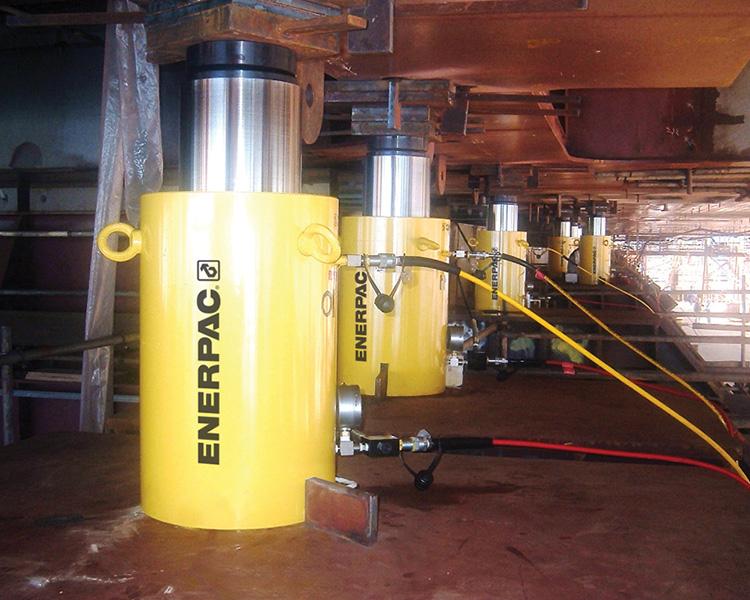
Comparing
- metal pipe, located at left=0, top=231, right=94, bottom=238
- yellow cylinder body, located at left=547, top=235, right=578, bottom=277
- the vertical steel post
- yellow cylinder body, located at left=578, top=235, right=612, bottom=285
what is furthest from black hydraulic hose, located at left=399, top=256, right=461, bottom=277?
yellow cylinder body, located at left=578, top=235, right=612, bottom=285

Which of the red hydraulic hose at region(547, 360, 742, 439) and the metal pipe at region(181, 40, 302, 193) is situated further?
the red hydraulic hose at region(547, 360, 742, 439)

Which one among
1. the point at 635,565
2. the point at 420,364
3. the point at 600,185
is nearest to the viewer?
the point at 635,565

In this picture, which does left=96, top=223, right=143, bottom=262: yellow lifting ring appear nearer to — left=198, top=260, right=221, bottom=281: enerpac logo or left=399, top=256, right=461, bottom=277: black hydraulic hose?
left=198, top=260, right=221, bottom=281: enerpac logo

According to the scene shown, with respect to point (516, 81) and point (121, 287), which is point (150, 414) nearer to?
point (516, 81)

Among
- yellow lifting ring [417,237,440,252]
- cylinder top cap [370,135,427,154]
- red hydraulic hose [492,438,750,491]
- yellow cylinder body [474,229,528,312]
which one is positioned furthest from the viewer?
yellow cylinder body [474,229,528,312]

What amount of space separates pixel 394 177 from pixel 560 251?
29.3ft

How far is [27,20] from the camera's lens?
1.96 metres

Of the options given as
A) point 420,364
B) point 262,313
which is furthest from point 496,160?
point 262,313

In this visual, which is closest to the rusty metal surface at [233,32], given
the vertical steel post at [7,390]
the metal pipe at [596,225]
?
the vertical steel post at [7,390]

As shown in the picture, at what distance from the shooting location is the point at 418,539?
1534 millimetres

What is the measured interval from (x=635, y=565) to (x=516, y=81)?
1676mm

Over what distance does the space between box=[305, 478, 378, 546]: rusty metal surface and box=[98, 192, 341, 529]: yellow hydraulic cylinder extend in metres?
0.03

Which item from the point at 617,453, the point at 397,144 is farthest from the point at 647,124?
the point at 617,453

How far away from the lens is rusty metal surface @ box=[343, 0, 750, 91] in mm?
1814
